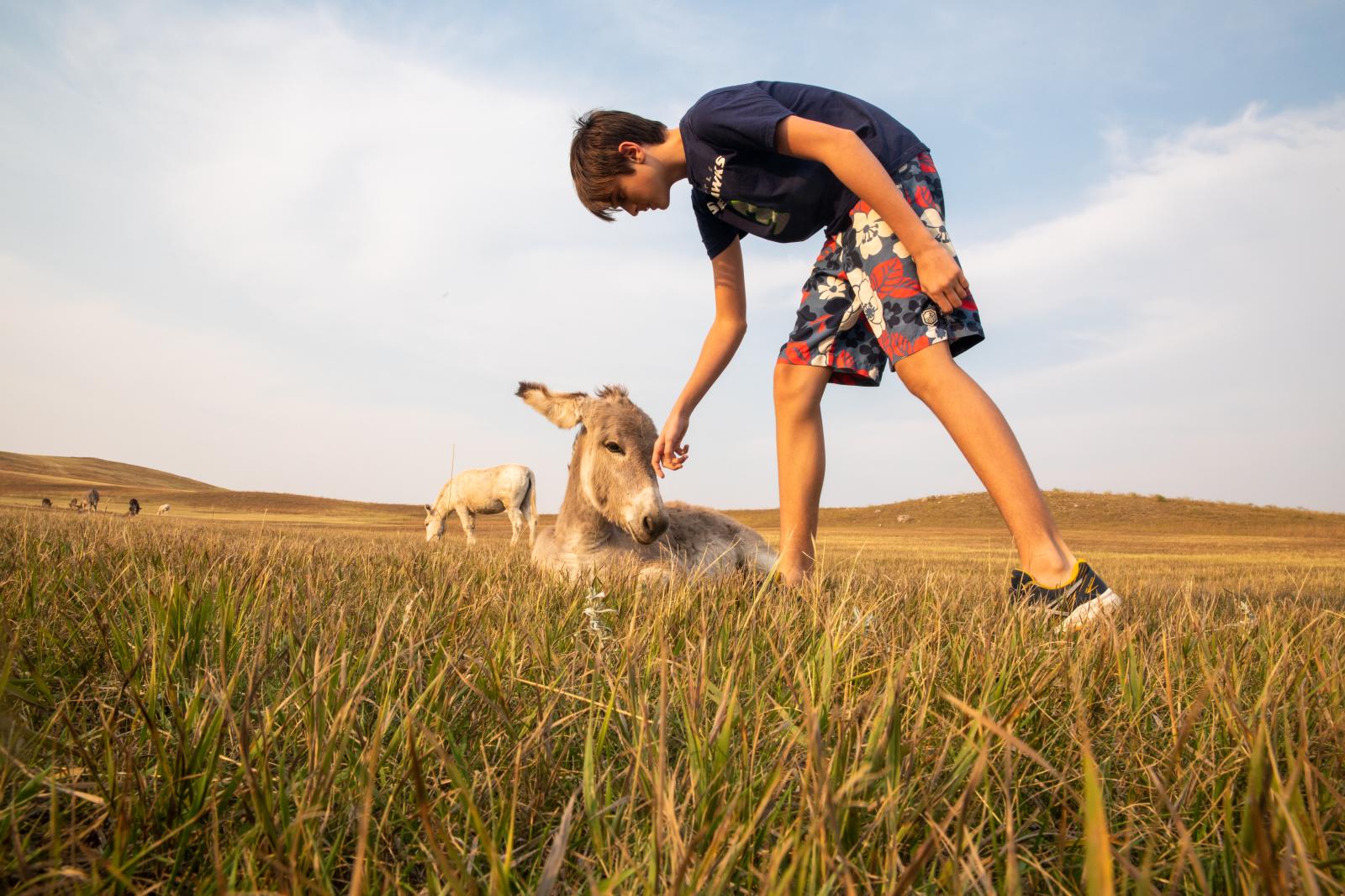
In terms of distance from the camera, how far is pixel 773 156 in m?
4.14

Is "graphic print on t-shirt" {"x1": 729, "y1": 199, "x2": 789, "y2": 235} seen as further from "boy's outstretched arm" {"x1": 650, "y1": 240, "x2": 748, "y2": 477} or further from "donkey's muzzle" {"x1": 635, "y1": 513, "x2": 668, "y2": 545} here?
"donkey's muzzle" {"x1": 635, "y1": 513, "x2": 668, "y2": 545}

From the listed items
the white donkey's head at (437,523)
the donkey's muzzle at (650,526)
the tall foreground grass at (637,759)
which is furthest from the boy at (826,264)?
the white donkey's head at (437,523)

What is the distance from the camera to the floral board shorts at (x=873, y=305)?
12.6 ft

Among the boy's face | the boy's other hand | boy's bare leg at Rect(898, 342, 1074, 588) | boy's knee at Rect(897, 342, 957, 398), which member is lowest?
boy's bare leg at Rect(898, 342, 1074, 588)

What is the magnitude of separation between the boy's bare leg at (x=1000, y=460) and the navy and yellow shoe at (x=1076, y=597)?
0.05 metres

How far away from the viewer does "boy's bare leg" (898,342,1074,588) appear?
362 centimetres

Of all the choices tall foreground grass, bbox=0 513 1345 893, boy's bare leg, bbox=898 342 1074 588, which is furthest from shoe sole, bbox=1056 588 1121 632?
tall foreground grass, bbox=0 513 1345 893

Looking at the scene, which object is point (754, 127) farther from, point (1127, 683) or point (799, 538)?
point (1127, 683)

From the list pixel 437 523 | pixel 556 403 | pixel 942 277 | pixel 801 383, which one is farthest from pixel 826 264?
pixel 437 523

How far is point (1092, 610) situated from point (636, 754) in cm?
287

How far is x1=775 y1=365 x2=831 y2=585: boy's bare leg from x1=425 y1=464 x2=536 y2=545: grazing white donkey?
763 inches

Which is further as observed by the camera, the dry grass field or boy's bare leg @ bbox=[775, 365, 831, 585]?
boy's bare leg @ bbox=[775, 365, 831, 585]

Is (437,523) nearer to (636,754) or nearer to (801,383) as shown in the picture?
(801,383)

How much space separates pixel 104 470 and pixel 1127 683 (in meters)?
109
